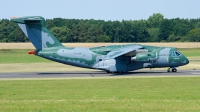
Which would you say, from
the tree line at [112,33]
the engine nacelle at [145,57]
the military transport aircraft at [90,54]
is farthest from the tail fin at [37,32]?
the tree line at [112,33]

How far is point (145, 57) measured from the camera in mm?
41031

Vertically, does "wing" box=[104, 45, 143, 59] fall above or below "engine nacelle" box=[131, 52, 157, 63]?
above

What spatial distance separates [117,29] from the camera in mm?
131125

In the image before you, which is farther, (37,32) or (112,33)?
(112,33)

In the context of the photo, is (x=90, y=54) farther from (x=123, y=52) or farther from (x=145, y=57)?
(x=145, y=57)

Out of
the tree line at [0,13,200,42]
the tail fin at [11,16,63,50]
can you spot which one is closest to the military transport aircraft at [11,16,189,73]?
the tail fin at [11,16,63,50]

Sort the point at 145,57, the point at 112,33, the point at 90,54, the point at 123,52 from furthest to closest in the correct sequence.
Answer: the point at 112,33 < the point at 90,54 < the point at 145,57 < the point at 123,52

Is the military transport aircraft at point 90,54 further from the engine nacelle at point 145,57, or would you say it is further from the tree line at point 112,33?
the tree line at point 112,33

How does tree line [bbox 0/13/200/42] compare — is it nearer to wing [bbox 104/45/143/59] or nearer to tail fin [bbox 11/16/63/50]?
tail fin [bbox 11/16/63/50]

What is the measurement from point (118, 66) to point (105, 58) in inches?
55.0

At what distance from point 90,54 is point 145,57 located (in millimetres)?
5061

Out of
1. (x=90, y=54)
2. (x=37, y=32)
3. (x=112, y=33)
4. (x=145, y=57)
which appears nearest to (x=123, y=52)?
(x=145, y=57)

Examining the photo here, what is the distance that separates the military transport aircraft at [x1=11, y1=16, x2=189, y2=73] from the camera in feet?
135

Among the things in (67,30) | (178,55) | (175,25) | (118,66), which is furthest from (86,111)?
(175,25)
